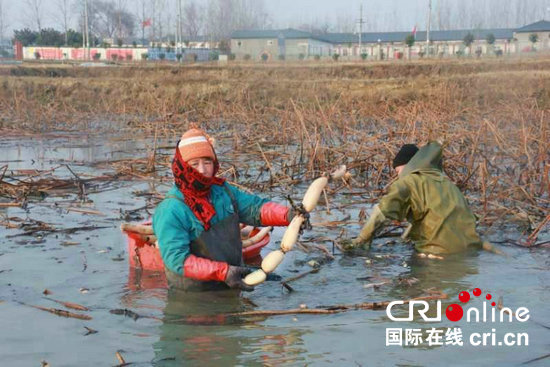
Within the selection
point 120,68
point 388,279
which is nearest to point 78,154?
point 388,279

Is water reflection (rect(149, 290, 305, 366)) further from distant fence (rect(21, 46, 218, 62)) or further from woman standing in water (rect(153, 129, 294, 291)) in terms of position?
distant fence (rect(21, 46, 218, 62))

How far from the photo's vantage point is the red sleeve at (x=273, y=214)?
5.20 metres

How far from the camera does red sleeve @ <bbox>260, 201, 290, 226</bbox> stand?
5.20m

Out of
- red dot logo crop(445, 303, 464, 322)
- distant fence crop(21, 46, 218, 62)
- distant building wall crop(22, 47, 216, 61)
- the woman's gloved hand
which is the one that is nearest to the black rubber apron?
the woman's gloved hand

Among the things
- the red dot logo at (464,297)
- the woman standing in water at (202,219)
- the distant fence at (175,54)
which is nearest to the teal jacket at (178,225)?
the woman standing in water at (202,219)

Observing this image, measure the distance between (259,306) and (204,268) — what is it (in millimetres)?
823

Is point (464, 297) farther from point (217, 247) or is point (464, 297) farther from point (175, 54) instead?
point (175, 54)

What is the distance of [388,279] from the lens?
19.8 ft

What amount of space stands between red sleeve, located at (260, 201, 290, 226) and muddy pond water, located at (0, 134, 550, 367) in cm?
64

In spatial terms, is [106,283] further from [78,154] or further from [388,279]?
[78,154]

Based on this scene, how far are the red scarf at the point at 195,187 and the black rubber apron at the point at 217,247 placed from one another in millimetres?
67

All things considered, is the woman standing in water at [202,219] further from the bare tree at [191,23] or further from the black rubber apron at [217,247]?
the bare tree at [191,23]

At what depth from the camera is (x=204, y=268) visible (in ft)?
15.6

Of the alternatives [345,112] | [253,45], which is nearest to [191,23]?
[253,45]
